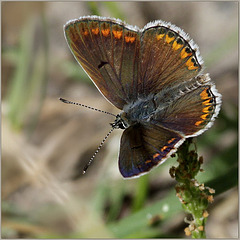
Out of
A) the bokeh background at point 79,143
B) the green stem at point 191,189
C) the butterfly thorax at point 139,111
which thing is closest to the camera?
the green stem at point 191,189

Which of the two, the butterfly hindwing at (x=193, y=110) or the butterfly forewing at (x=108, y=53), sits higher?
the butterfly forewing at (x=108, y=53)

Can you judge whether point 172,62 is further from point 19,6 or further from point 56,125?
point 19,6

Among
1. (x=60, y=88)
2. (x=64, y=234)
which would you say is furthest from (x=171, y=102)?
(x=60, y=88)

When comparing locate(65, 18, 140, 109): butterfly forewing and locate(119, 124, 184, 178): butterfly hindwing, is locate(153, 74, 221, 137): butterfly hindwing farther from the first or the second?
locate(65, 18, 140, 109): butterfly forewing

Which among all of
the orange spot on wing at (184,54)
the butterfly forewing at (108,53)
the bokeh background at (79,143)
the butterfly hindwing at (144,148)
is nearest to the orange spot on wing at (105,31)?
the butterfly forewing at (108,53)

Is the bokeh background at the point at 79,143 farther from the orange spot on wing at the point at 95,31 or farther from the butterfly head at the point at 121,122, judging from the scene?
the orange spot on wing at the point at 95,31

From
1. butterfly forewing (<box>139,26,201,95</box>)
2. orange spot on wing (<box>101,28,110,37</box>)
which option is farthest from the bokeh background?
orange spot on wing (<box>101,28,110,37</box>)

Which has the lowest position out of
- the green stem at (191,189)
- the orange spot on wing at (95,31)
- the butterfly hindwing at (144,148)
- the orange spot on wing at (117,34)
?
the green stem at (191,189)

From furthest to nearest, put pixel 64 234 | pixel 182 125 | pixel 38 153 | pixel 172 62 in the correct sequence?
pixel 38 153
pixel 64 234
pixel 172 62
pixel 182 125
